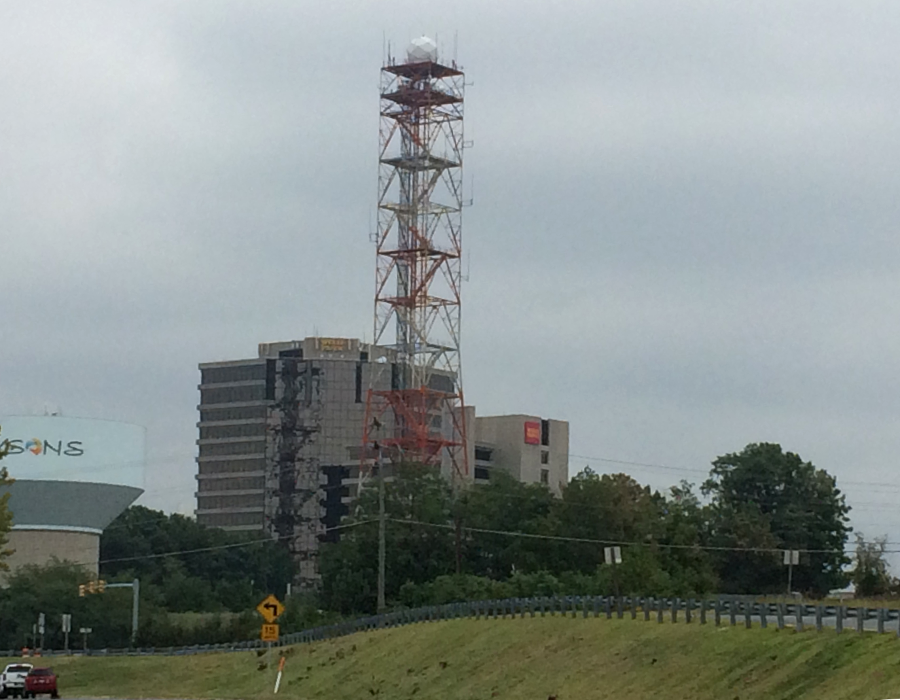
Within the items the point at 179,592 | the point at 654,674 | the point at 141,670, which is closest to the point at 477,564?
the point at 179,592

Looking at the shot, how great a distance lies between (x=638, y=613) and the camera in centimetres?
6262

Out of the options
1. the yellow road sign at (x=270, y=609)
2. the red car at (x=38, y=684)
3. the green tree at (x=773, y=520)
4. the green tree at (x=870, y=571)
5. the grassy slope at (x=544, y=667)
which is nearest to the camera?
the grassy slope at (x=544, y=667)

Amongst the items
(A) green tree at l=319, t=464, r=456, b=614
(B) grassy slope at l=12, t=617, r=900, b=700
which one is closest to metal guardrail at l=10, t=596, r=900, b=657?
(B) grassy slope at l=12, t=617, r=900, b=700

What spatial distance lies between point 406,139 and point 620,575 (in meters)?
65.3

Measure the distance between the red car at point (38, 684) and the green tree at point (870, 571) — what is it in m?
53.5

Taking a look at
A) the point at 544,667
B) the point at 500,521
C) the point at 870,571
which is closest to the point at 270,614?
the point at 544,667

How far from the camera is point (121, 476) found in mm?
151000

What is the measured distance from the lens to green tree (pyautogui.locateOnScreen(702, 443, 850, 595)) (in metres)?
140

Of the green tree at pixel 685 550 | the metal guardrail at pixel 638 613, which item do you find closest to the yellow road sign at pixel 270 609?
the metal guardrail at pixel 638 613

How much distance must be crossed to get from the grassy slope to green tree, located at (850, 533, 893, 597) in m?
38.2

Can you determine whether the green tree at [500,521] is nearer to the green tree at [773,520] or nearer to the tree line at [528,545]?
the tree line at [528,545]

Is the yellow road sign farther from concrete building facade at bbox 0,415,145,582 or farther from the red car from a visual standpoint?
concrete building facade at bbox 0,415,145,582

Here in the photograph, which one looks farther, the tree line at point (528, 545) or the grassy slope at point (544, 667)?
the tree line at point (528, 545)

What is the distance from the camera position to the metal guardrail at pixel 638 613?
1807 inches
